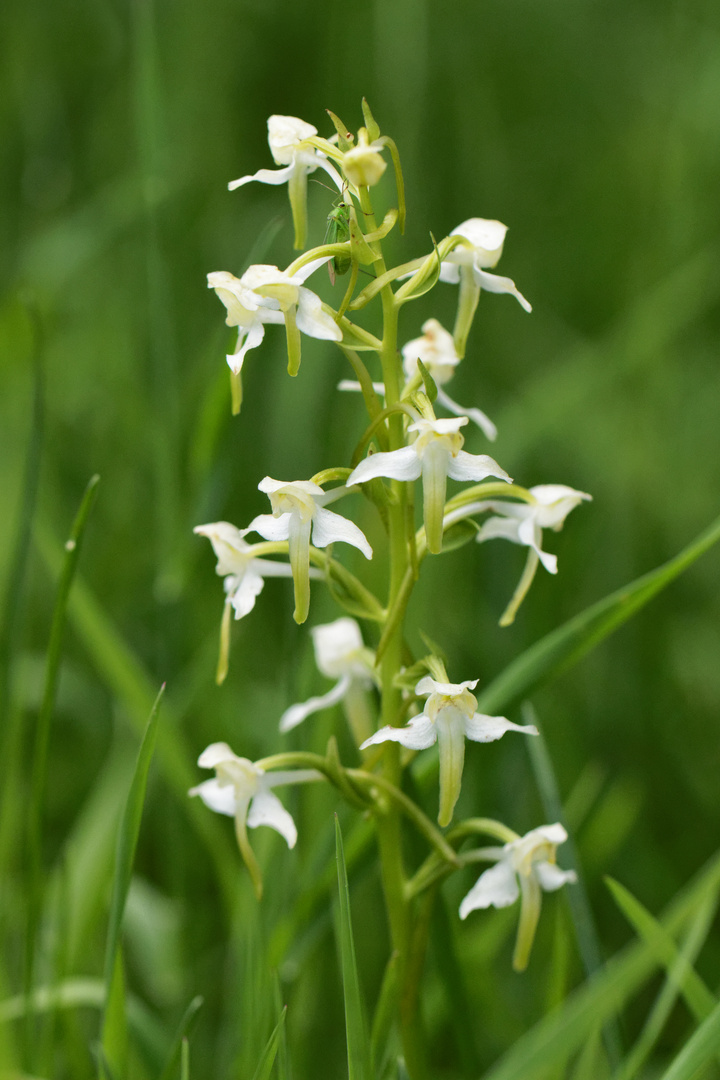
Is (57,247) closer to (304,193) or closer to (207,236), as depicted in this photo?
(207,236)

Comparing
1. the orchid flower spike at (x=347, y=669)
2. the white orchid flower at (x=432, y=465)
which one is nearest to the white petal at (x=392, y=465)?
the white orchid flower at (x=432, y=465)

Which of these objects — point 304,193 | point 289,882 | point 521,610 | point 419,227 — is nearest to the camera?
point 304,193

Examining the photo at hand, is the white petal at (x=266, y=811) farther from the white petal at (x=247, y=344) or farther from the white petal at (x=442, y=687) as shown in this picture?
→ the white petal at (x=247, y=344)

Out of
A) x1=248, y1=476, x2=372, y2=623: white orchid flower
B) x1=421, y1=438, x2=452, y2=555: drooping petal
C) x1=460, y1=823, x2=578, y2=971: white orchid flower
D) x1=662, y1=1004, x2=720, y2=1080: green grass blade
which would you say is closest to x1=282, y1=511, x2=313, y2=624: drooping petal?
x1=248, y1=476, x2=372, y2=623: white orchid flower

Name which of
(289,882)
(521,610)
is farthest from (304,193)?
(521,610)

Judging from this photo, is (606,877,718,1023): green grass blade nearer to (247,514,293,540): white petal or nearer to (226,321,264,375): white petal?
(247,514,293,540): white petal

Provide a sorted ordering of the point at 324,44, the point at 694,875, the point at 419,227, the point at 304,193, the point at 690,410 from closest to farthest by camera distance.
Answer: the point at 304,193
the point at 694,875
the point at 690,410
the point at 419,227
the point at 324,44
